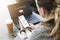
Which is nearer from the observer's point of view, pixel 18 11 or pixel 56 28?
pixel 56 28

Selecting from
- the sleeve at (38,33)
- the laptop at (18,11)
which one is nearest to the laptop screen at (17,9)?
the laptop at (18,11)

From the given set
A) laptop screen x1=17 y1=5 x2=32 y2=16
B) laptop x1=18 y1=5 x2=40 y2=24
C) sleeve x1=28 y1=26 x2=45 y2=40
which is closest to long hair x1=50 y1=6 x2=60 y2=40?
sleeve x1=28 y1=26 x2=45 y2=40

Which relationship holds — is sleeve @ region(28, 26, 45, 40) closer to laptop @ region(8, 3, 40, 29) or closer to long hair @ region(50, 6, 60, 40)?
long hair @ region(50, 6, 60, 40)

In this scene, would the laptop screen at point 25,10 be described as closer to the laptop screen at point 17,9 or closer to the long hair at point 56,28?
the laptop screen at point 17,9

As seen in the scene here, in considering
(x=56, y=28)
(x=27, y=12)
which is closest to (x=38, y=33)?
(x=56, y=28)

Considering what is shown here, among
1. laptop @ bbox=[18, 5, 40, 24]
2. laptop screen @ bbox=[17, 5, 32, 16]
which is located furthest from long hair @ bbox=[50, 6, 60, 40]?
laptop screen @ bbox=[17, 5, 32, 16]

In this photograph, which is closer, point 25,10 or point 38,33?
point 38,33

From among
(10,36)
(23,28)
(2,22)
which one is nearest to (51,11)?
(23,28)

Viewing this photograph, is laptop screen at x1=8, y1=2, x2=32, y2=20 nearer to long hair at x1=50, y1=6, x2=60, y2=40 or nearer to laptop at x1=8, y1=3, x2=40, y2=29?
laptop at x1=8, y1=3, x2=40, y2=29

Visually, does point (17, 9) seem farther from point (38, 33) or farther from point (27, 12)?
point (38, 33)

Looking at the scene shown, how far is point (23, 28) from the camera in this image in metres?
1.91

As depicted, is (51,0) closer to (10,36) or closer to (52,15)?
(52,15)

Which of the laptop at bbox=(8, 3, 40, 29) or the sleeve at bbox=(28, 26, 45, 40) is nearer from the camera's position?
the sleeve at bbox=(28, 26, 45, 40)

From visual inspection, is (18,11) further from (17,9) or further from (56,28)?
(56,28)
